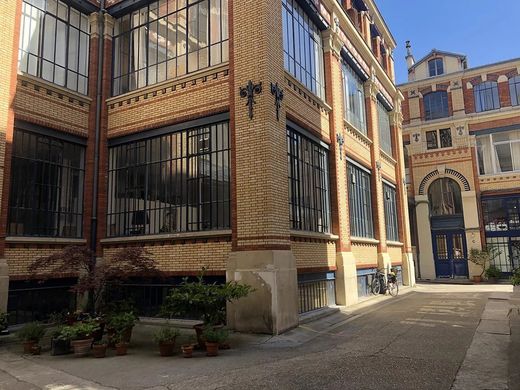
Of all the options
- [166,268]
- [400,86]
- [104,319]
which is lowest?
[104,319]

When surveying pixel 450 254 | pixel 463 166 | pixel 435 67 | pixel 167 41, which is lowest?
pixel 450 254

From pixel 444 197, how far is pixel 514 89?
26.7 feet

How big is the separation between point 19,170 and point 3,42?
128 inches

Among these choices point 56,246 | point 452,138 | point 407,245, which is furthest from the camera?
point 452,138

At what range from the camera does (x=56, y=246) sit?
11.7m

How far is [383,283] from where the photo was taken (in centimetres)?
1788

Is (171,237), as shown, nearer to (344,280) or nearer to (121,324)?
(121,324)

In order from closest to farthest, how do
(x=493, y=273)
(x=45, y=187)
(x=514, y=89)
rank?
(x=45, y=187)
(x=493, y=273)
(x=514, y=89)

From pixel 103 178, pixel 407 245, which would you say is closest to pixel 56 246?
pixel 103 178

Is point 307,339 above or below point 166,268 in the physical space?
below

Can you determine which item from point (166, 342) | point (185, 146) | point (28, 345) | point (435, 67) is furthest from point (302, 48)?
point (435, 67)

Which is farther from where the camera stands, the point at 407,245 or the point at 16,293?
the point at 407,245

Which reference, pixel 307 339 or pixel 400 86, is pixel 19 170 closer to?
pixel 307 339

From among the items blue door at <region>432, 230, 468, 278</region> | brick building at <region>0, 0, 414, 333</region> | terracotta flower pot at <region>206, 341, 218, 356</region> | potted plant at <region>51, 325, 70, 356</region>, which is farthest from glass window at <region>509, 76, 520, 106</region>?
potted plant at <region>51, 325, 70, 356</region>
